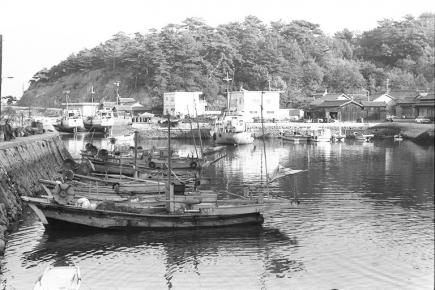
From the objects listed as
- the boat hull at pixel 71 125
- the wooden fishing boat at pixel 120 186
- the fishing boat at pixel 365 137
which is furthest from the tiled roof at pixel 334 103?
the wooden fishing boat at pixel 120 186

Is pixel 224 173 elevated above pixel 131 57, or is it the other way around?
pixel 131 57

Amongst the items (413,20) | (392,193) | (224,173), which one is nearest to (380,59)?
(413,20)

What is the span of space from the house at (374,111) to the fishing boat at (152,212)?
2692 inches

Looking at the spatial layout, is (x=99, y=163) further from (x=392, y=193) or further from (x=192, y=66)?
(x=192, y=66)

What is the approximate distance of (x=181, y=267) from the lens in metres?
20.7

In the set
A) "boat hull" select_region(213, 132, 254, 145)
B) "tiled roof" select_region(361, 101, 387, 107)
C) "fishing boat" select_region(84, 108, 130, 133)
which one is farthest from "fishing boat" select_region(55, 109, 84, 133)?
"tiled roof" select_region(361, 101, 387, 107)

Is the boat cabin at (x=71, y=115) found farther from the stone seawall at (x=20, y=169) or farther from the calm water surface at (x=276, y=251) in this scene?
the calm water surface at (x=276, y=251)

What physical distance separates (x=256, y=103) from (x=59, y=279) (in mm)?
83484

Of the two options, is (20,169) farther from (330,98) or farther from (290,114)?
(290,114)

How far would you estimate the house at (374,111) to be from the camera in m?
90.8

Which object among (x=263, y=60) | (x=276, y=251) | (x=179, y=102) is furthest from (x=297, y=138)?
(x=276, y=251)

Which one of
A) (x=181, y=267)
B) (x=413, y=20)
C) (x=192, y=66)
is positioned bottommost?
(x=181, y=267)

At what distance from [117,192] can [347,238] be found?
11808 mm

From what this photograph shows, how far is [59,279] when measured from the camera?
1548 centimetres
